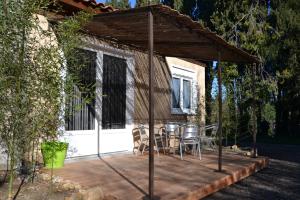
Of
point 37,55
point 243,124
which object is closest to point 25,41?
point 37,55

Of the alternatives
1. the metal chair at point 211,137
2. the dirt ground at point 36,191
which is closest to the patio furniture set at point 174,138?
the metal chair at point 211,137

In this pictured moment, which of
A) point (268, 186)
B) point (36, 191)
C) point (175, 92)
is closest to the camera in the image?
point (36, 191)

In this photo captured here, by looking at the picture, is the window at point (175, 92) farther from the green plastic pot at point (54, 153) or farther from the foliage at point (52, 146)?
the foliage at point (52, 146)

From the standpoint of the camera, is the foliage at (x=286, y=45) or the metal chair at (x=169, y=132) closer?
the metal chair at (x=169, y=132)

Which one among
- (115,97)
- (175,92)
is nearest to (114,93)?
(115,97)

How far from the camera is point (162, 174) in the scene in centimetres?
796

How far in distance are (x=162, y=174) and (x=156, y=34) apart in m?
2.65

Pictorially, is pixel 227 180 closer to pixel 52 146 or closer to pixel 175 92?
pixel 52 146

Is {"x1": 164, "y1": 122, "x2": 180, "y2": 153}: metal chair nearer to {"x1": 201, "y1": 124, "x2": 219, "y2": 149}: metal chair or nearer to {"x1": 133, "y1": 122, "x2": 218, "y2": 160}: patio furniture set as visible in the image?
{"x1": 133, "y1": 122, "x2": 218, "y2": 160}: patio furniture set

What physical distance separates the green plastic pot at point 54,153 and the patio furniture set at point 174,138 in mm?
3315

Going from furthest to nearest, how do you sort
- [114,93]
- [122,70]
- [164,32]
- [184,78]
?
[184,78] < [122,70] < [114,93] < [164,32]

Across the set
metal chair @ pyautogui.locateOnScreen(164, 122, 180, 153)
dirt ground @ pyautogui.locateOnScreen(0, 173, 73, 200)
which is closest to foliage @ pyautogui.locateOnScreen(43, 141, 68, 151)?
dirt ground @ pyautogui.locateOnScreen(0, 173, 73, 200)

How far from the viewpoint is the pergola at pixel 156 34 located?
5.90 meters

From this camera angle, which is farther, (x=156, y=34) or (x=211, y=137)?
(x=211, y=137)
